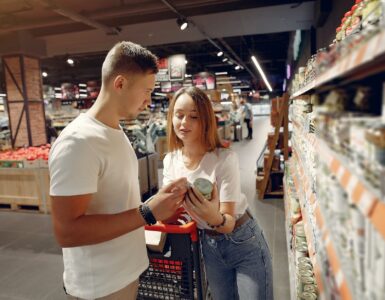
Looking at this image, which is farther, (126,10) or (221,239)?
(126,10)

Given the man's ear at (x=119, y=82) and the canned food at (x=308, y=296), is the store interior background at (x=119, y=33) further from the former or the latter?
the man's ear at (x=119, y=82)

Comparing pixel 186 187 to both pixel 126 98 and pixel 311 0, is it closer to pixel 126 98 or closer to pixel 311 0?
pixel 126 98

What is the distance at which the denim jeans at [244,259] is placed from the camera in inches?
68.6

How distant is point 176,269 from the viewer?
5.84 feet

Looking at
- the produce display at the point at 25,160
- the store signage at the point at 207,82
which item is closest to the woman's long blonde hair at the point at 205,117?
the produce display at the point at 25,160

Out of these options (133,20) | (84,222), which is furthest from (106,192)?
(133,20)

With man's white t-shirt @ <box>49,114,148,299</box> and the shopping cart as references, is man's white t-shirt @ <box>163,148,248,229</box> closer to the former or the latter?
the shopping cart

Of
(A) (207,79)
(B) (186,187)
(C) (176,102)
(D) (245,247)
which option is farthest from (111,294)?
(A) (207,79)

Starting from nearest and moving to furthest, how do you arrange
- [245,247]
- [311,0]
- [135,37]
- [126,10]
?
[245,247], [311,0], [126,10], [135,37]

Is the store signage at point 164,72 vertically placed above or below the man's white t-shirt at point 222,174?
above

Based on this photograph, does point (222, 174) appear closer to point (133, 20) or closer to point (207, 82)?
point (133, 20)

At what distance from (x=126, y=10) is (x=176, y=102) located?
6594mm

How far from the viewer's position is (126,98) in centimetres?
145

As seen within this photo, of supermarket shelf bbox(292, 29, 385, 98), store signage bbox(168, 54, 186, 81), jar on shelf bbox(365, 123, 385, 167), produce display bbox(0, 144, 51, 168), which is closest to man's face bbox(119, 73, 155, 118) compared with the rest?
supermarket shelf bbox(292, 29, 385, 98)
